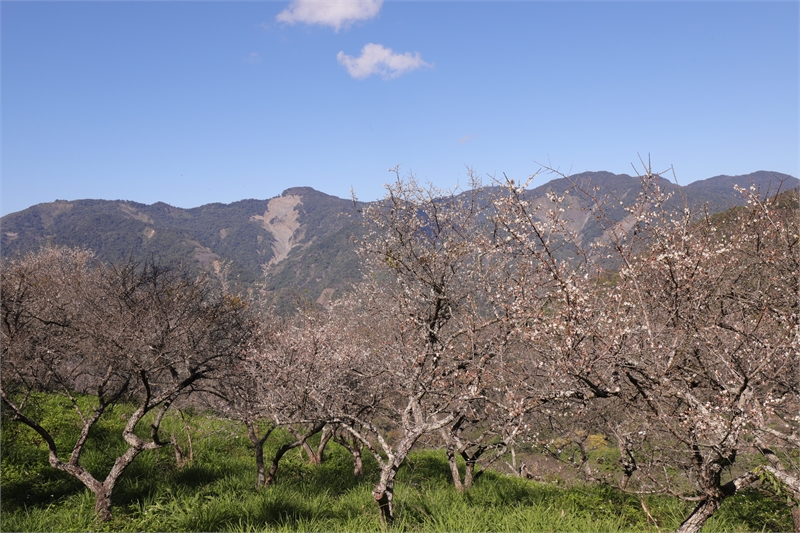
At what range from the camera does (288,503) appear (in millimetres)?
7531

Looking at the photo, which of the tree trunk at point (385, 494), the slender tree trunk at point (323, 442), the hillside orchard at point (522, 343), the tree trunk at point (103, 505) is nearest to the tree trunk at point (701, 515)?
the hillside orchard at point (522, 343)

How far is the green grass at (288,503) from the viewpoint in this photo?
6543 millimetres

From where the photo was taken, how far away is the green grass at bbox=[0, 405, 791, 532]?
6543mm

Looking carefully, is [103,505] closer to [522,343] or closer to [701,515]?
[522,343]

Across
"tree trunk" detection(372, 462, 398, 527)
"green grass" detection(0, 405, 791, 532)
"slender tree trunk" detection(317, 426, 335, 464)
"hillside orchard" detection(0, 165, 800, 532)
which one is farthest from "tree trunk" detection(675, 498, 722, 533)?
"slender tree trunk" detection(317, 426, 335, 464)

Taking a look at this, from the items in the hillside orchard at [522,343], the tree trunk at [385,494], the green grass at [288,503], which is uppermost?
the hillside orchard at [522,343]

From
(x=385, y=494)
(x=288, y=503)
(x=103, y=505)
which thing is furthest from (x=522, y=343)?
(x=103, y=505)

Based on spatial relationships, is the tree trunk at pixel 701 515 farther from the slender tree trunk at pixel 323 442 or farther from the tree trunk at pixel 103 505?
the slender tree trunk at pixel 323 442

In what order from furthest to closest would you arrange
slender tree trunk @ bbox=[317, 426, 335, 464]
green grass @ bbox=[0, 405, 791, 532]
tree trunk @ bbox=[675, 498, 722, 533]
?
slender tree trunk @ bbox=[317, 426, 335, 464] → green grass @ bbox=[0, 405, 791, 532] → tree trunk @ bbox=[675, 498, 722, 533]

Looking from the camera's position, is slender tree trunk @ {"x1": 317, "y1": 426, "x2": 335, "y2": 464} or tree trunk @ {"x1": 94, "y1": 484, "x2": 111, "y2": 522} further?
slender tree trunk @ {"x1": 317, "y1": 426, "x2": 335, "y2": 464}

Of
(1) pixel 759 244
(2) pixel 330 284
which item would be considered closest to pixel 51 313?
(1) pixel 759 244

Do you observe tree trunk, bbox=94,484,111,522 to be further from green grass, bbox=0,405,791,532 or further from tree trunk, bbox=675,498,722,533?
tree trunk, bbox=675,498,722,533

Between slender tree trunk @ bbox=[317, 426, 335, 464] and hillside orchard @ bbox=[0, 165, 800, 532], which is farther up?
hillside orchard @ bbox=[0, 165, 800, 532]

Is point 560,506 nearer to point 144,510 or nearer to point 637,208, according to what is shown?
point 637,208
